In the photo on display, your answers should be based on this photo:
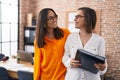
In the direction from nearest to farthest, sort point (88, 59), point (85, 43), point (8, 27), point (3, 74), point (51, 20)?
point (88, 59) < point (85, 43) < point (51, 20) < point (3, 74) < point (8, 27)

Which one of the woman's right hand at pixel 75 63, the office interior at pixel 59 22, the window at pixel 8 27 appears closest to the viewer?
the woman's right hand at pixel 75 63

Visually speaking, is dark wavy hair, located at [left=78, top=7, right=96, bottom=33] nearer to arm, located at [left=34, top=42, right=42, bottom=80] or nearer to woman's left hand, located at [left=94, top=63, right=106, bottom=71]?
woman's left hand, located at [left=94, top=63, right=106, bottom=71]

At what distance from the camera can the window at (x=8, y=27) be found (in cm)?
660

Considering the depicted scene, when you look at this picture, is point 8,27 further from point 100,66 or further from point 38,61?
point 100,66

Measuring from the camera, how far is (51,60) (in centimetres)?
211

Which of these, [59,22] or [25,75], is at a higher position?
[59,22]

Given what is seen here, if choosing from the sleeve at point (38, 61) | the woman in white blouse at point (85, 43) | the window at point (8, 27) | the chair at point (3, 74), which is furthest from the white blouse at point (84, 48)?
A: the window at point (8, 27)

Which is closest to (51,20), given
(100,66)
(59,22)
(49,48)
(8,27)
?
(49,48)

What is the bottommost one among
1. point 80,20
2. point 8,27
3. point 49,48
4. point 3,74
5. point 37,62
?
point 3,74

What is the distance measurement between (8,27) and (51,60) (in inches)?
198

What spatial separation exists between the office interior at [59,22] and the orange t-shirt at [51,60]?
4129mm

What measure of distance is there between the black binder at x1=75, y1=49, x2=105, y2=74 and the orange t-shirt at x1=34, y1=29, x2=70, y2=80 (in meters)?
0.29

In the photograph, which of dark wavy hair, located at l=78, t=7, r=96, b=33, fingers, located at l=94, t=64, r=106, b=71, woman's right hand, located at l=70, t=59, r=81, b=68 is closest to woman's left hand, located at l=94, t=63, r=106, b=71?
fingers, located at l=94, t=64, r=106, b=71

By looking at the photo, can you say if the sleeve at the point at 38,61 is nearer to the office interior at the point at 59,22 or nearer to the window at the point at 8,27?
the office interior at the point at 59,22
